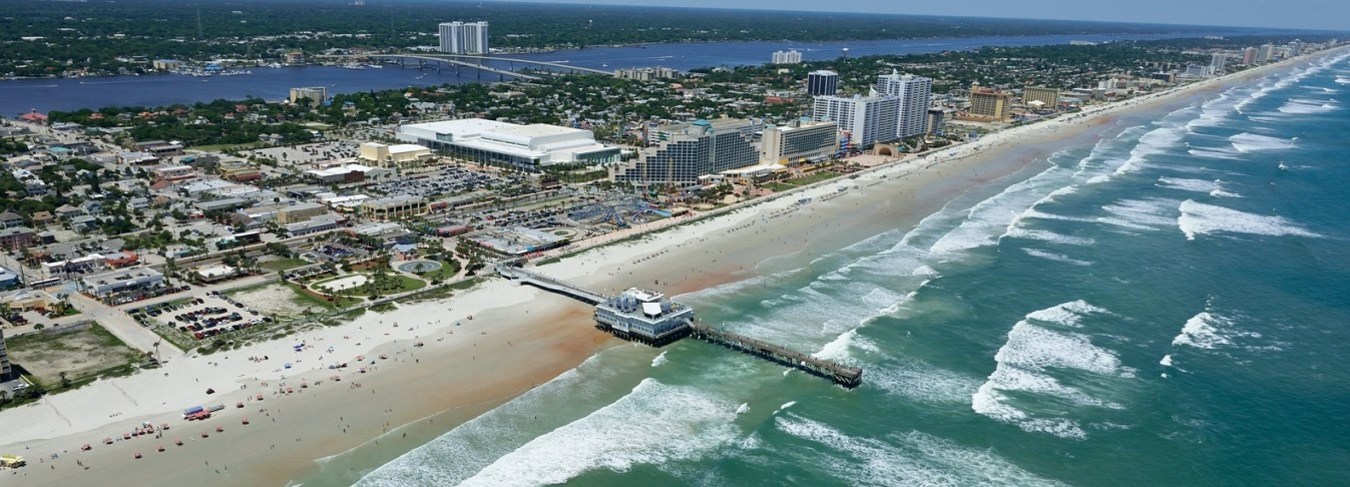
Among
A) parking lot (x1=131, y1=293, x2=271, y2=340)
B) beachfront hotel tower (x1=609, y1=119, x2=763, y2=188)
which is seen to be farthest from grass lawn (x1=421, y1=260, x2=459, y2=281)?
beachfront hotel tower (x1=609, y1=119, x2=763, y2=188)

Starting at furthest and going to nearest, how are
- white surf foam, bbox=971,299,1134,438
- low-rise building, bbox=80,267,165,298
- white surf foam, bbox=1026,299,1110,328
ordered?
low-rise building, bbox=80,267,165,298
white surf foam, bbox=1026,299,1110,328
white surf foam, bbox=971,299,1134,438

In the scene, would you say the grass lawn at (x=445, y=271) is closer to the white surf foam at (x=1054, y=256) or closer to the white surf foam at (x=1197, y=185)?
the white surf foam at (x=1054, y=256)

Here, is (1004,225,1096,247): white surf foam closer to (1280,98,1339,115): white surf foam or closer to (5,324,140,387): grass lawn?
(5,324,140,387): grass lawn

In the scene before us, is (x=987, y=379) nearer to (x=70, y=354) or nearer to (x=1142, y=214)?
(x=1142, y=214)

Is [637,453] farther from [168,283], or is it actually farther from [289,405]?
[168,283]

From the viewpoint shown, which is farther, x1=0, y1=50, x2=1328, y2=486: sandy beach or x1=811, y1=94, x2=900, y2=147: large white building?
x1=811, y1=94, x2=900, y2=147: large white building

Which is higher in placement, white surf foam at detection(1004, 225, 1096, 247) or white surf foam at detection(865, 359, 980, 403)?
white surf foam at detection(1004, 225, 1096, 247)

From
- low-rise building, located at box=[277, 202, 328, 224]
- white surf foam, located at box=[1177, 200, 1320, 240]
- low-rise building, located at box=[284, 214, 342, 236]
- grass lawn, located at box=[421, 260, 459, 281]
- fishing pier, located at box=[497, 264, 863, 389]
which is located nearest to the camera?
fishing pier, located at box=[497, 264, 863, 389]
